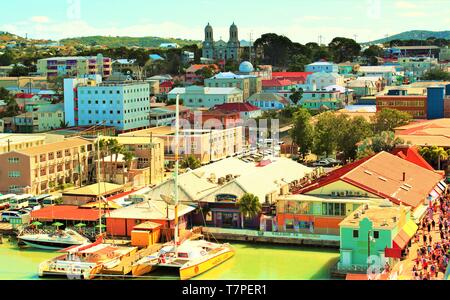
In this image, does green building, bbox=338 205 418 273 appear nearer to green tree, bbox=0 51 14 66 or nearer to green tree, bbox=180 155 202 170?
green tree, bbox=180 155 202 170

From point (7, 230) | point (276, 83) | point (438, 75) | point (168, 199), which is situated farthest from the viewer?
point (438, 75)

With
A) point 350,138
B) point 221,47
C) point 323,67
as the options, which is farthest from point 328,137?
point 221,47

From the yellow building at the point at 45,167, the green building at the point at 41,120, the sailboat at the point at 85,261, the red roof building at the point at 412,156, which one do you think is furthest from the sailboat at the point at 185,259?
the green building at the point at 41,120

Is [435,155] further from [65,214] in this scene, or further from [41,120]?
[41,120]

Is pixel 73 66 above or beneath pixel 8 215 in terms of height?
above

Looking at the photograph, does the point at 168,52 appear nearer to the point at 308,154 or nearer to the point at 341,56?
the point at 341,56
